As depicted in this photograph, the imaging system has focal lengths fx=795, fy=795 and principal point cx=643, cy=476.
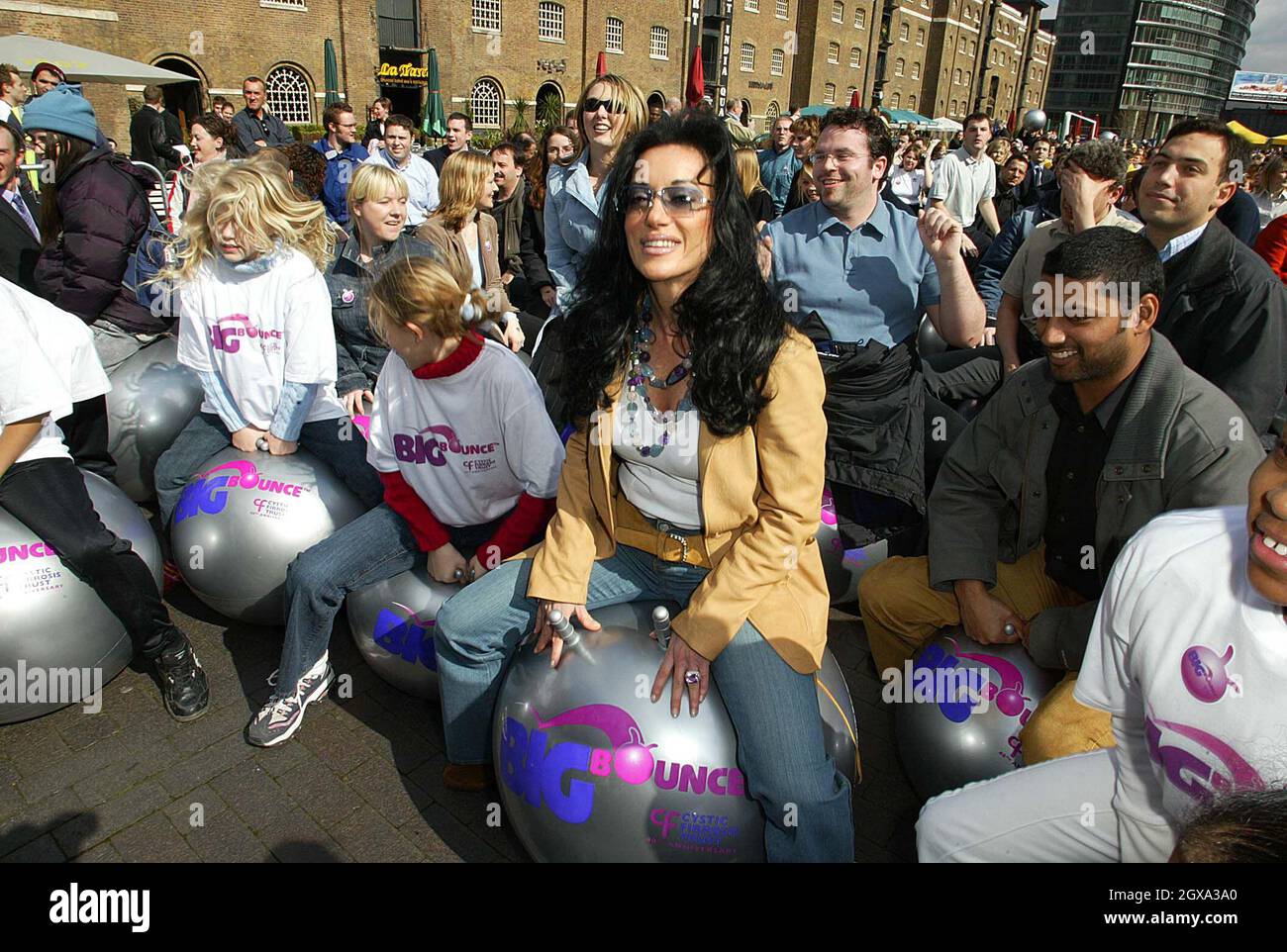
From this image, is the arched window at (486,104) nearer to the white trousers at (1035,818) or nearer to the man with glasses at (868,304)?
the man with glasses at (868,304)

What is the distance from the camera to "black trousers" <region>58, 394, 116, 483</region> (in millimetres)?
Answer: 4059

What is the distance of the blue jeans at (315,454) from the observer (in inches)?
161

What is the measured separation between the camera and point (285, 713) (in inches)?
133

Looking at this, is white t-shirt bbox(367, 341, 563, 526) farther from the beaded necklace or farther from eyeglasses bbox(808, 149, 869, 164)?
eyeglasses bbox(808, 149, 869, 164)

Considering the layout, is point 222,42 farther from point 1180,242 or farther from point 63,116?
point 1180,242

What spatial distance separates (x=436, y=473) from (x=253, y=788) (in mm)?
1419

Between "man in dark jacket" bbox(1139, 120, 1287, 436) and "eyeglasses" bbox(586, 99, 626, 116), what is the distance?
2908 mm

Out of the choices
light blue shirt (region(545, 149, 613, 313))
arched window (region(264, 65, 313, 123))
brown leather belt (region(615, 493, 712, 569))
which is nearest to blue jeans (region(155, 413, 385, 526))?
light blue shirt (region(545, 149, 613, 313))

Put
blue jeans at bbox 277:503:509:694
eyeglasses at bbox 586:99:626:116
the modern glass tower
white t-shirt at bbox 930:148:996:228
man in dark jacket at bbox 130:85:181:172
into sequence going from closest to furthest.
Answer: blue jeans at bbox 277:503:509:694, eyeglasses at bbox 586:99:626:116, white t-shirt at bbox 930:148:996:228, man in dark jacket at bbox 130:85:181:172, the modern glass tower

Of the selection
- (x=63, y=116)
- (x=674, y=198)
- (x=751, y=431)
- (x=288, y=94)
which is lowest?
(x=751, y=431)

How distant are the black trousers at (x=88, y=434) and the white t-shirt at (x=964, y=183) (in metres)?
8.45

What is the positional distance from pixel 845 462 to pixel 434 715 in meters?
2.21

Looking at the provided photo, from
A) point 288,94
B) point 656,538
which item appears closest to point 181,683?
point 656,538

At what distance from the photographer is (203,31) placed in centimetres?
2822
